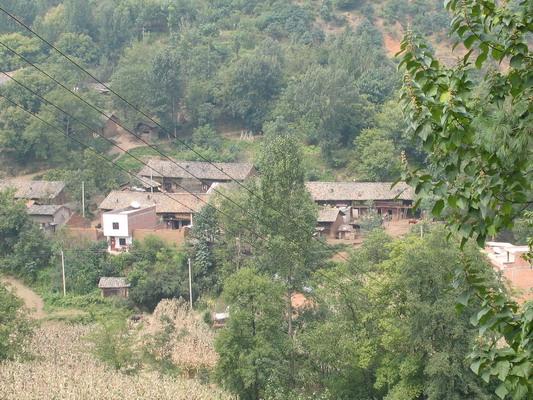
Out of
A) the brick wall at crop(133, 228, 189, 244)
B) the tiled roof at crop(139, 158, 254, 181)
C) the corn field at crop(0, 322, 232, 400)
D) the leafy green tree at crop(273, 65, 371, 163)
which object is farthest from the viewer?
the leafy green tree at crop(273, 65, 371, 163)

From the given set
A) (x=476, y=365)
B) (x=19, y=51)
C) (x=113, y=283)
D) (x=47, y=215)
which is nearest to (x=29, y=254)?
(x=47, y=215)

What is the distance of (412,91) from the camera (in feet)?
11.7

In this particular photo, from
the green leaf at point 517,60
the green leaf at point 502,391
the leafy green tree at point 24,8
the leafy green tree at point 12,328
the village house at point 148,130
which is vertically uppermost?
the leafy green tree at point 24,8

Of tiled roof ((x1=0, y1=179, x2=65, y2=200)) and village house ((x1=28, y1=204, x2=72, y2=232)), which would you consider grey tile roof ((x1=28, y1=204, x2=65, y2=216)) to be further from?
tiled roof ((x1=0, y1=179, x2=65, y2=200))

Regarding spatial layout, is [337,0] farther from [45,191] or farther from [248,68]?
[45,191]

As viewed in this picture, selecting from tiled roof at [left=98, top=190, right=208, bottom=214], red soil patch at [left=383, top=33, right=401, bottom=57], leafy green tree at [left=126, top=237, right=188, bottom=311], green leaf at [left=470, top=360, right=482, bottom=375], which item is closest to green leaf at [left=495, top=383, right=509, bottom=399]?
green leaf at [left=470, top=360, right=482, bottom=375]

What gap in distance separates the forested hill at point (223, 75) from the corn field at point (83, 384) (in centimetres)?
1399

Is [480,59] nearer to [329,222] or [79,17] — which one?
[329,222]

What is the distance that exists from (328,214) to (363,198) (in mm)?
1830

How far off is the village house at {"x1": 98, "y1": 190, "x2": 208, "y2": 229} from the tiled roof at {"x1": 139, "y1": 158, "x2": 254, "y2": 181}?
1843 mm

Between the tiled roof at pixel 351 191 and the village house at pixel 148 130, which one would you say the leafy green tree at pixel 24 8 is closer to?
the village house at pixel 148 130

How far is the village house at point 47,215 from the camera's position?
1022 inches

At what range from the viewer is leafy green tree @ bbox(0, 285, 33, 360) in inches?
629

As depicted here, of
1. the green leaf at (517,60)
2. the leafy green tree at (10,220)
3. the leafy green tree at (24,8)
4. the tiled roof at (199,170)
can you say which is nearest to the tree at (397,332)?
the green leaf at (517,60)
